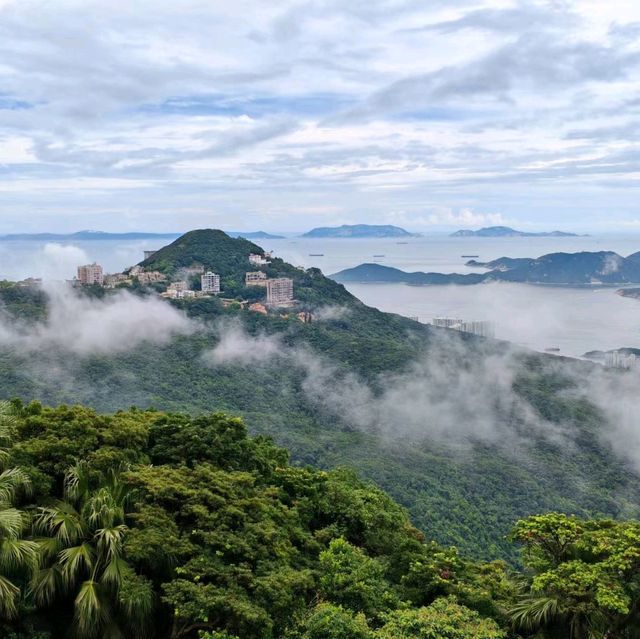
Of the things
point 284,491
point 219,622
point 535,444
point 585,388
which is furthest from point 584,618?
point 585,388

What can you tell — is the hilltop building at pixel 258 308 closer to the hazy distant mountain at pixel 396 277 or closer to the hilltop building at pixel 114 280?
the hilltop building at pixel 114 280

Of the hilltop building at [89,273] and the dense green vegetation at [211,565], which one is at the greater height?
the hilltop building at [89,273]

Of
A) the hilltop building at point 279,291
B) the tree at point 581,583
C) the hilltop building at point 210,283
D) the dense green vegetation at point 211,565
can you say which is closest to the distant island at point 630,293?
the hilltop building at point 279,291

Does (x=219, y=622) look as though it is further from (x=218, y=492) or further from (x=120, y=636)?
(x=218, y=492)

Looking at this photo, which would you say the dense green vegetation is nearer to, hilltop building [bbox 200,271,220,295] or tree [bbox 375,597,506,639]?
tree [bbox 375,597,506,639]

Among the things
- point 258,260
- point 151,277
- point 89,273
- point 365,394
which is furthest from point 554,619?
point 258,260

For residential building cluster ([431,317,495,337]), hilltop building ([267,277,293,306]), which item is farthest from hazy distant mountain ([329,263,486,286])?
hilltop building ([267,277,293,306])
